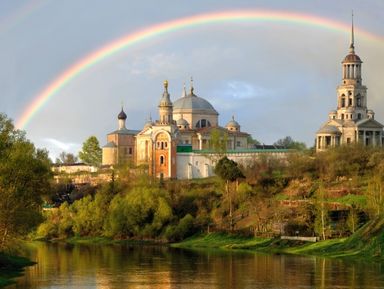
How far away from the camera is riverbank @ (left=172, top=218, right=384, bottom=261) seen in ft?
178

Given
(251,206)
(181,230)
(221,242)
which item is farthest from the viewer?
(251,206)

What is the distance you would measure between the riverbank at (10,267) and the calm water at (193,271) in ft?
2.14

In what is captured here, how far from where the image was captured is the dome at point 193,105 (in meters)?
111

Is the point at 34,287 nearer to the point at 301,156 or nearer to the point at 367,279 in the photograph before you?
the point at 367,279

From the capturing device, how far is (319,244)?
60.4 metres

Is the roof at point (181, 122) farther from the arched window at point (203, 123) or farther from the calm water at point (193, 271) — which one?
the calm water at point (193, 271)

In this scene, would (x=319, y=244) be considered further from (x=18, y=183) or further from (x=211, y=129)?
(x=211, y=129)

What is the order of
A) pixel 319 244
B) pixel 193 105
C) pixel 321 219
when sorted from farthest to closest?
pixel 193 105
pixel 321 219
pixel 319 244

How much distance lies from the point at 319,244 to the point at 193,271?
48.4 ft

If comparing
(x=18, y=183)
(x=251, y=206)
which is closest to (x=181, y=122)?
(x=251, y=206)

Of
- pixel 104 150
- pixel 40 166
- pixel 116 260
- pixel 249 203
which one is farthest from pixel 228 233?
pixel 104 150

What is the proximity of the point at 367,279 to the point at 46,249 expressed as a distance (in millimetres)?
33631

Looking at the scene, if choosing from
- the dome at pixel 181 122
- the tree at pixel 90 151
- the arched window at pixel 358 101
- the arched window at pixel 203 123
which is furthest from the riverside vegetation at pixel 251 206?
the tree at pixel 90 151

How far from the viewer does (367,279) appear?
42812 millimetres
